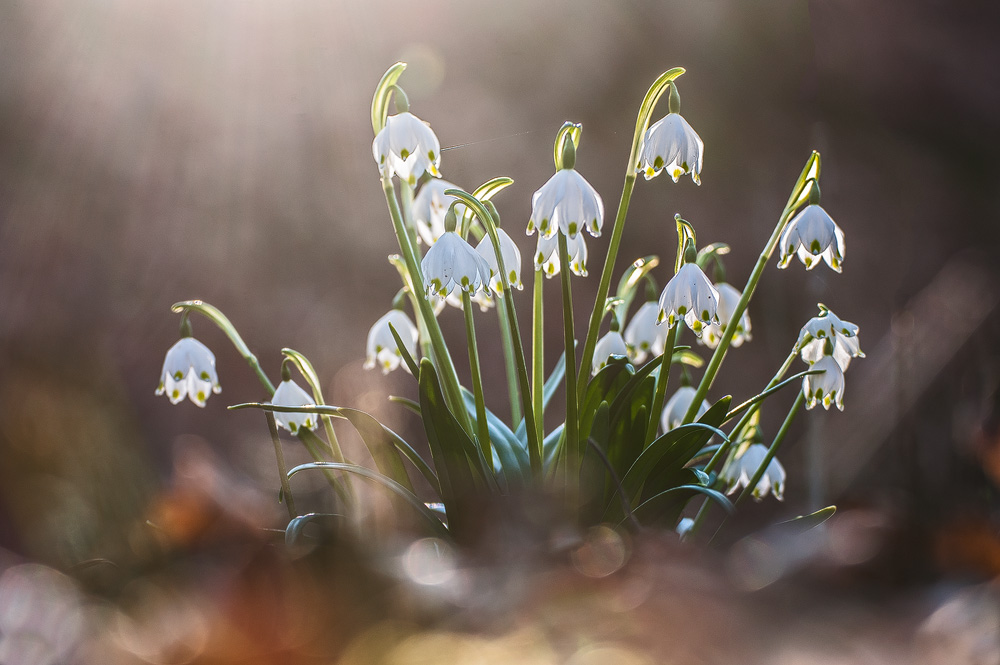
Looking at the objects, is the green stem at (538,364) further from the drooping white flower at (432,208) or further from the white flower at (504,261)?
the drooping white flower at (432,208)

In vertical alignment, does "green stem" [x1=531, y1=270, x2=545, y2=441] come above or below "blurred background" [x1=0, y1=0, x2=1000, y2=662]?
below

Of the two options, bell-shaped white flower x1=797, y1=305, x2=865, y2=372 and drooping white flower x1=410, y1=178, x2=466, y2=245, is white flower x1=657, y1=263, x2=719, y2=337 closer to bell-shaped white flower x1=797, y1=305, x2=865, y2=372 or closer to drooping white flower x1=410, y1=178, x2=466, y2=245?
bell-shaped white flower x1=797, y1=305, x2=865, y2=372

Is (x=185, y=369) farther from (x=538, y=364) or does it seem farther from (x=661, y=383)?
(x=661, y=383)

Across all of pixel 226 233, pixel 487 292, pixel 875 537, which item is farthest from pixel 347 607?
pixel 226 233

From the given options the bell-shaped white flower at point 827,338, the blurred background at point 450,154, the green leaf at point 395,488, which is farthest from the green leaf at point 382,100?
the blurred background at point 450,154

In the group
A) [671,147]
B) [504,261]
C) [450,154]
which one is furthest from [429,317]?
[450,154]

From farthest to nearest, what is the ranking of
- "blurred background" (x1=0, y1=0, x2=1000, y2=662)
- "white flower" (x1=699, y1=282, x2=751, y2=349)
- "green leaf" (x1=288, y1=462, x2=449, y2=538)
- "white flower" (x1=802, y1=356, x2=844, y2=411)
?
"blurred background" (x1=0, y1=0, x2=1000, y2=662) → "white flower" (x1=699, y1=282, x2=751, y2=349) → "white flower" (x1=802, y1=356, x2=844, y2=411) → "green leaf" (x1=288, y1=462, x2=449, y2=538)

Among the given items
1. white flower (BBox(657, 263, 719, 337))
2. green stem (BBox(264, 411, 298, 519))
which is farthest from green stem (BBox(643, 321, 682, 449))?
green stem (BBox(264, 411, 298, 519))
